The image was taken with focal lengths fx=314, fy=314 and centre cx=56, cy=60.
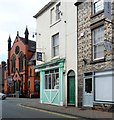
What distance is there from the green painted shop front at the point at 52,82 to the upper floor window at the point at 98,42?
4.58 metres

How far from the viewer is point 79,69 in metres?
22.9

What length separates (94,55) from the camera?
69.7 feet

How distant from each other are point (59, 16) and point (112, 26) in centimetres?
938

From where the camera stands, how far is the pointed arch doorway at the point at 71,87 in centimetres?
2408

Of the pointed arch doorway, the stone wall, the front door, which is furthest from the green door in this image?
the front door

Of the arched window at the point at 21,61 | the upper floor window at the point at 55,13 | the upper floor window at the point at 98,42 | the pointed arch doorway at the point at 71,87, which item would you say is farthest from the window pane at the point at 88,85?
the arched window at the point at 21,61

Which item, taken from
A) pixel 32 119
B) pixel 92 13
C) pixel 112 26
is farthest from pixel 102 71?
pixel 32 119

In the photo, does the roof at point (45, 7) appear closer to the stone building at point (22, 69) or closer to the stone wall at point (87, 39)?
the stone wall at point (87, 39)

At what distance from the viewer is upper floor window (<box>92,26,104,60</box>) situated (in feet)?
A: 67.2

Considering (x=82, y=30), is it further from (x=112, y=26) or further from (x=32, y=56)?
(x=32, y=56)

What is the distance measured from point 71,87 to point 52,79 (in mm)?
3942

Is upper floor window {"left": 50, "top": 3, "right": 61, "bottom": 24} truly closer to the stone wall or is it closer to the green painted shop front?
the green painted shop front

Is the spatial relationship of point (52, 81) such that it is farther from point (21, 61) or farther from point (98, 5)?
point (21, 61)

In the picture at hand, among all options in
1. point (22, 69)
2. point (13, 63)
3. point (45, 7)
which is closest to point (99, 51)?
point (45, 7)
